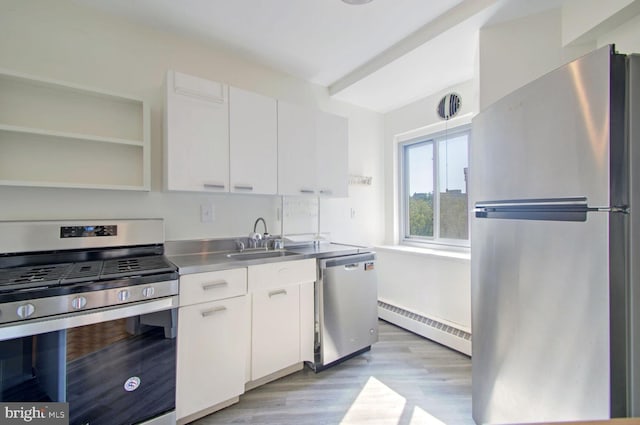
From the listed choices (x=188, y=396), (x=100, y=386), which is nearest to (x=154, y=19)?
(x=100, y=386)

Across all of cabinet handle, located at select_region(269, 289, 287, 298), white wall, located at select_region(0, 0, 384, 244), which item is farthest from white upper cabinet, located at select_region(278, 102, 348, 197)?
cabinet handle, located at select_region(269, 289, 287, 298)

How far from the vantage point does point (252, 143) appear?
207 centimetres

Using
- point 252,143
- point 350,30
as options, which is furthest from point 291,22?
point 252,143

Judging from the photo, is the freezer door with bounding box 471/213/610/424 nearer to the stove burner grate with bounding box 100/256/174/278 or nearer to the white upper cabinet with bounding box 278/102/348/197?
the white upper cabinet with bounding box 278/102/348/197

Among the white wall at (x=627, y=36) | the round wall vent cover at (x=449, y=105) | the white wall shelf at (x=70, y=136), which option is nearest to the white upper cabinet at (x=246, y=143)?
the white wall shelf at (x=70, y=136)

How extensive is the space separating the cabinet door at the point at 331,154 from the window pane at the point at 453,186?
3.38ft

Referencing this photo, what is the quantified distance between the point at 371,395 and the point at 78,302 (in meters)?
1.69

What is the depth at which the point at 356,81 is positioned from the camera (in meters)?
Result: 2.58

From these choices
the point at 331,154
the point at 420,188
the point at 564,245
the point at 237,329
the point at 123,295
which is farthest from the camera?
the point at 420,188

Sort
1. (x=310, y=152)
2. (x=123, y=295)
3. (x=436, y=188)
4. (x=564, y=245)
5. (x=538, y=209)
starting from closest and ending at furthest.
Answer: (x=564, y=245)
(x=538, y=209)
(x=123, y=295)
(x=310, y=152)
(x=436, y=188)

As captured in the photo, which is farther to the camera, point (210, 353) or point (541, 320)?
point (210, 353)

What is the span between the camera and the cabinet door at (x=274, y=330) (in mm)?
1812


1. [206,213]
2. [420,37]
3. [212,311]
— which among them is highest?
[420,37]

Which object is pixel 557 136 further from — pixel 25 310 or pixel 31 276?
pixel 31 276
